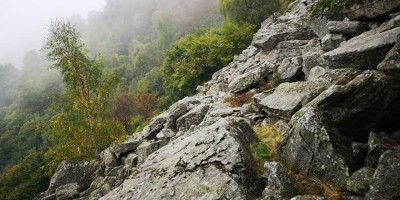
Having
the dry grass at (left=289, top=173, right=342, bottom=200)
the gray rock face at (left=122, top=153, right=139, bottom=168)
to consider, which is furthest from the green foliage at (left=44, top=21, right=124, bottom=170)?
the dry grass at (left=289, top=173, right=342, bottom=200)

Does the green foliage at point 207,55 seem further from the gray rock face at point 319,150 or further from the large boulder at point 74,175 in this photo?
the gray rock face at point 319,150

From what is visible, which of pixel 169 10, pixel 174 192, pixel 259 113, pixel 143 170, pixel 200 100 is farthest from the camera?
pixel 169 10

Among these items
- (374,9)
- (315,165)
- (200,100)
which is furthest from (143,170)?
(374,9)

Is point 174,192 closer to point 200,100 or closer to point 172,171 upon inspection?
point 172,171

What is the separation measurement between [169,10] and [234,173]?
12821 cm

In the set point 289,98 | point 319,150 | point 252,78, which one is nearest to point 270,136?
point 289,98

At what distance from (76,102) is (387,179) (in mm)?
21552

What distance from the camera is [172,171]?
8.72 m

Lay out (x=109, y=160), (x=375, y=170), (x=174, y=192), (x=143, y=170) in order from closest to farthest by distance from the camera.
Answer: (x=375, y=170) < (x=174, y=192) < (x=143, y=170) < (x=109, y=160)

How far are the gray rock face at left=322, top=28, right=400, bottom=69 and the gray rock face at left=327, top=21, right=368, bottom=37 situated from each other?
281 centimetres

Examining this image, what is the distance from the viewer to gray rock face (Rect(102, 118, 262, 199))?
285 inches

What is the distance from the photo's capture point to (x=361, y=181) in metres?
6.38

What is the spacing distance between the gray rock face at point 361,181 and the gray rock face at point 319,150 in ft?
0.84

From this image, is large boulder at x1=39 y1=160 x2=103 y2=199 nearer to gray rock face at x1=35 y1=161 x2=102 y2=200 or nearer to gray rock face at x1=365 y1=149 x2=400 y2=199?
gray rock face at x1=35 y1=161 x2=102 y2=200
